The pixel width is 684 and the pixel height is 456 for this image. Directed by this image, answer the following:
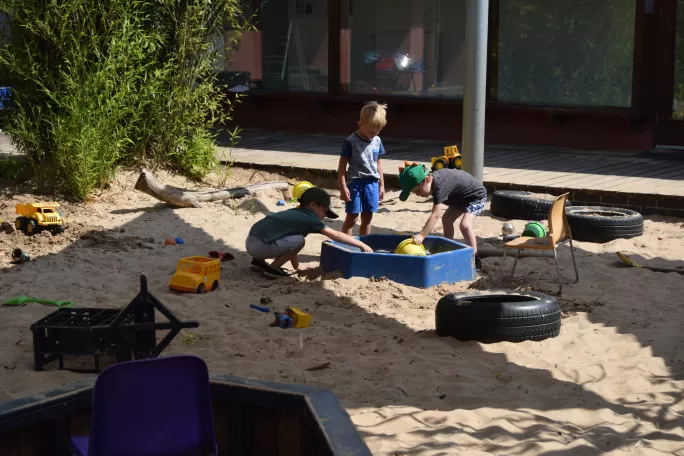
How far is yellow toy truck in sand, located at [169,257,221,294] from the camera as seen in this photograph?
6879mm

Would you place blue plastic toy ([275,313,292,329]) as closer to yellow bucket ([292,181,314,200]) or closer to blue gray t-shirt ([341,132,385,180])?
blue gray t-shirt ([341,132,385,180])

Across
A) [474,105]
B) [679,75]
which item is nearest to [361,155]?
[474,105]

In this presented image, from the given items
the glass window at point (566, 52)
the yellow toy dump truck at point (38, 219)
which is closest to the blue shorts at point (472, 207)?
the yellow toy dump truck at point (38, 219)

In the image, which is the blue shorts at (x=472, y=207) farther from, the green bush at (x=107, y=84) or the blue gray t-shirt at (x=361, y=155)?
the green bush at (x=107, y=84)

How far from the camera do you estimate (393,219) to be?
9.65 m

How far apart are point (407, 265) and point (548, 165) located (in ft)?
17.1

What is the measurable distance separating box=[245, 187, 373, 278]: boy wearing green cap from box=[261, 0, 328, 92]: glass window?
27.4ft

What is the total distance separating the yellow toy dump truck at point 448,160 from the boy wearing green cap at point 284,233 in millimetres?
2846

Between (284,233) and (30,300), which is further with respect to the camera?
(284,233)

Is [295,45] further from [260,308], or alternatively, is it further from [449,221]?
[260,308]

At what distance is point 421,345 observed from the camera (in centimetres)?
581

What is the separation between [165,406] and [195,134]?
8.63 meters

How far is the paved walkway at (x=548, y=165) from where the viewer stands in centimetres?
973

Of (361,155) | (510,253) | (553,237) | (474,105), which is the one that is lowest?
(510,253)
